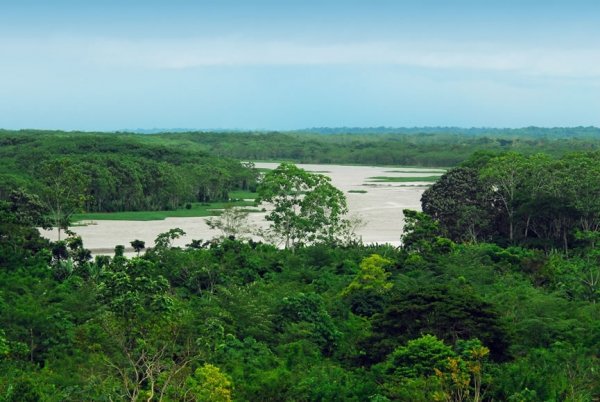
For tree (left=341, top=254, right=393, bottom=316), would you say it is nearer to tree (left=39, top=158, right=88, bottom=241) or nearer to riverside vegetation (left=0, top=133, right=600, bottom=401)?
riverside vegetation (left=0, top=133, right=600, bottom=401)

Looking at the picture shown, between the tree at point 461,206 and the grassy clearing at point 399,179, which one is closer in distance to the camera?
the tree at point 461,206

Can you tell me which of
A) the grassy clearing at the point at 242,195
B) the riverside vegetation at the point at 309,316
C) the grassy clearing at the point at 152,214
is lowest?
the grassy clearing at the point at 152,214

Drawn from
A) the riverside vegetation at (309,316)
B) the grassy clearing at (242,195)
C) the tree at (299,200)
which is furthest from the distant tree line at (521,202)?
the grassy clearing at (242,195)

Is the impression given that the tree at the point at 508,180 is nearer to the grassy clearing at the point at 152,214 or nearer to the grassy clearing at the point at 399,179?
the grassy clearing at the point at 152,214

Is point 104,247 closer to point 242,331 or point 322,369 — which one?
point 242,331

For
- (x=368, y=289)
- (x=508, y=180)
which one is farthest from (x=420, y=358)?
(x=508, y=180)

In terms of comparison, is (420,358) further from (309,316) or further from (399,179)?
(399,179)

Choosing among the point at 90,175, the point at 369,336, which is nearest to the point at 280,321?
the point at 369,336

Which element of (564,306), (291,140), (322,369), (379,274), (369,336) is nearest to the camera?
(322,369)
